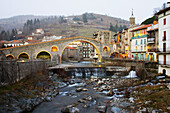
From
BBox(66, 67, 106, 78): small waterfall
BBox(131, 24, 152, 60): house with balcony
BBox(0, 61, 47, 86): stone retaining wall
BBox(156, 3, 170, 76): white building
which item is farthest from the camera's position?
BBox(131, 24, 152, 60): house with balcony

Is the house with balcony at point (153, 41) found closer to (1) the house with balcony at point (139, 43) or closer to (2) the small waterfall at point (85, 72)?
(1) the house with balcony at point (139, 43)

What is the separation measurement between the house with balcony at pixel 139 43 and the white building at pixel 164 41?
12216 mm

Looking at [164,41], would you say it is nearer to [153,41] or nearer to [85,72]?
[153,41]

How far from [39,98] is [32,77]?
6.81 metres

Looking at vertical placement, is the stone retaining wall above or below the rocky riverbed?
→ above

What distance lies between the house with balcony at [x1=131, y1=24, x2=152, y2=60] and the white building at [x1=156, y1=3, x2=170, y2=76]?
12.2m

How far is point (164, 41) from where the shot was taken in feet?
86.3

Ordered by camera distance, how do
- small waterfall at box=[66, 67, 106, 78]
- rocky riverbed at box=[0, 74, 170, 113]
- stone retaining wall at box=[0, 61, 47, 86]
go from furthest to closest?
small waterfall at box=[66, 67, 106, 78], stone retaining wall at box=[0, 61, 47, 86], rocky riverbed at box=[0, 74, 170, 113]

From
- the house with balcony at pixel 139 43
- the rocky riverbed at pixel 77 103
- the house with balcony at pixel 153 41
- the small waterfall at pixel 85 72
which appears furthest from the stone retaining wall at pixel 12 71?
the house with balcony at pixel 139 43

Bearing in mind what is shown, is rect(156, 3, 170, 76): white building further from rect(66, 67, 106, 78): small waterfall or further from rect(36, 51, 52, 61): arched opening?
rect(36, 51, 52, 61): arched opening

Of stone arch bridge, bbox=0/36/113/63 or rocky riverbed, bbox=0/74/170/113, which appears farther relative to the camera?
stone arch bridge, bbox=0/36/113/63

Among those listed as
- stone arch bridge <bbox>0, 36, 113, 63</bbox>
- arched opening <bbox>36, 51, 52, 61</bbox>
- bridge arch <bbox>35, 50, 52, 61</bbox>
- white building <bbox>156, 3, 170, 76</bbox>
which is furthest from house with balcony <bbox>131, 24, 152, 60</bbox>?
arched opening <bbox>36, 51, 52, 61</bbox>

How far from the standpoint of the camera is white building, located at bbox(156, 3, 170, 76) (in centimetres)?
2523

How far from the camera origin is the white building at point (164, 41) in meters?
25.2
